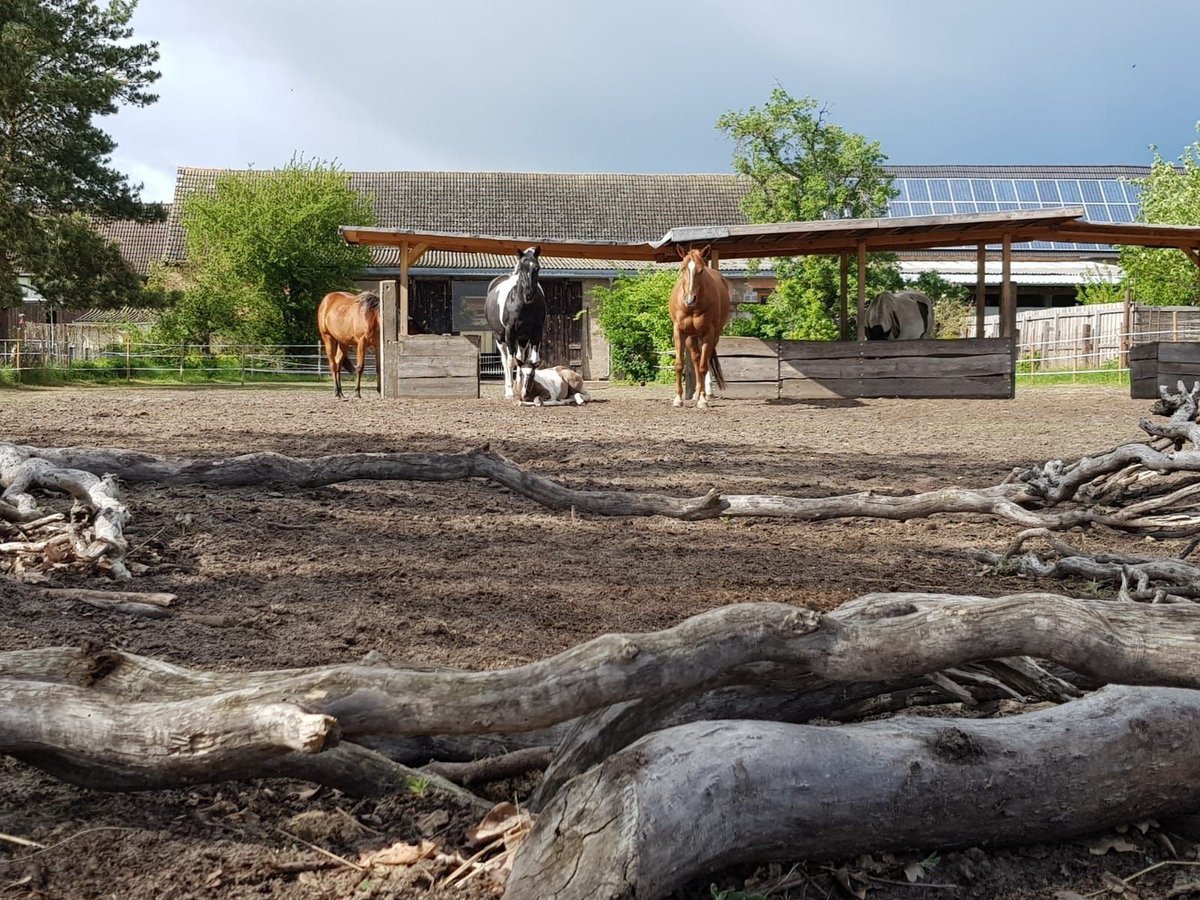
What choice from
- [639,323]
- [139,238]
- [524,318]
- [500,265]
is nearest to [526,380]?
[524,318]

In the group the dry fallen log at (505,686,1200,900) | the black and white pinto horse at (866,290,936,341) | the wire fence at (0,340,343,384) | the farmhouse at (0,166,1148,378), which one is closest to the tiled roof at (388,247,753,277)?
the farmhouse at (0,166,1148,378)

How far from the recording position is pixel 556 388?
16.8 meters

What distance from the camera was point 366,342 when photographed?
18688 mm

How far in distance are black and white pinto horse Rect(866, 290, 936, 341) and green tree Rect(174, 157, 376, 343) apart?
1818 cm

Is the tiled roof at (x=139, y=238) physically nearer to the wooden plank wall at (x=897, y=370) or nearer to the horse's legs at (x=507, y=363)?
the horse's legs at (x=507, y=363)

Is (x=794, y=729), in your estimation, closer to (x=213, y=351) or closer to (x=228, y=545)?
(x=228, y=545)

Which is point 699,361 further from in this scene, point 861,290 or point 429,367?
point 429,367

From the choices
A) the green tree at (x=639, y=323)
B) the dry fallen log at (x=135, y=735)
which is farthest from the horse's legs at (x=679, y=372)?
the dry fallen log at (x=135, y=735)

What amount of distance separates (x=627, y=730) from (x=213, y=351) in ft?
101

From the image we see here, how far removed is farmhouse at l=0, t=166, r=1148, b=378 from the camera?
33.2m

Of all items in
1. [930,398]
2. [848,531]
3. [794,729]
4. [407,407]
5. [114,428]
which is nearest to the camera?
[794,729]

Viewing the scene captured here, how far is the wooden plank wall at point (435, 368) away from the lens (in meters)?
17.7

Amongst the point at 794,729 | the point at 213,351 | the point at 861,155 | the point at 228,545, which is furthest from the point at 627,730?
the point at 213,351

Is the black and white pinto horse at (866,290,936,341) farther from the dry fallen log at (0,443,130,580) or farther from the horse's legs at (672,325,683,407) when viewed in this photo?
the dry fallen log at (0,443,130,580)
